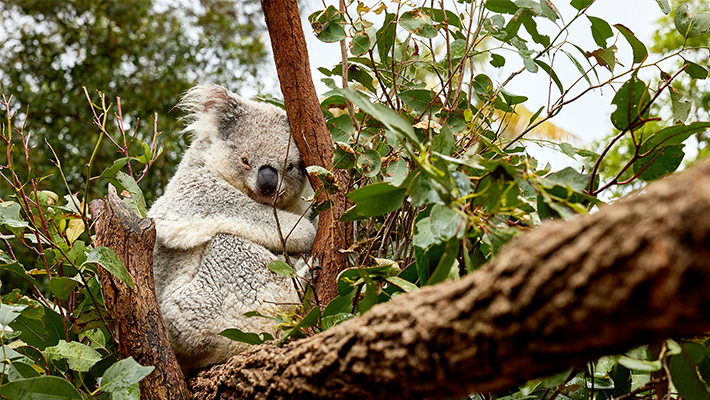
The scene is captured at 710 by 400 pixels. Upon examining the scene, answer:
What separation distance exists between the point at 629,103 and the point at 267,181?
1.29 metres

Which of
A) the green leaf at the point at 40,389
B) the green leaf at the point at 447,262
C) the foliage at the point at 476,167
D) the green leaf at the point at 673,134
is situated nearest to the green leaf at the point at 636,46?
the foliage at the point at 476,167

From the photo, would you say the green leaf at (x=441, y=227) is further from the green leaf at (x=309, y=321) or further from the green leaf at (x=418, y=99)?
the green leaf at (x=418, y=99)

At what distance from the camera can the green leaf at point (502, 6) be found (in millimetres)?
1391

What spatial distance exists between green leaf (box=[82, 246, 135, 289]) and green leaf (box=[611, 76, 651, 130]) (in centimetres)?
112

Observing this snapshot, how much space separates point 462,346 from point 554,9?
1.05 meters

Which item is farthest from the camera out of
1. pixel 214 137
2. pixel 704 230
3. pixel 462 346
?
pixel 214 137

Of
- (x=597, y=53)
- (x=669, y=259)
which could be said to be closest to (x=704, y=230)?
(x=669, y=259)

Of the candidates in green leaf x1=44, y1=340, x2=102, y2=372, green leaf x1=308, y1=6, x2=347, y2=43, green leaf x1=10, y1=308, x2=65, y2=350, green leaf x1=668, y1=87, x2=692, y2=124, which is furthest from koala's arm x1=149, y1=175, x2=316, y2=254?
green leaf x1=668, y1=87, x2=692, y2=124

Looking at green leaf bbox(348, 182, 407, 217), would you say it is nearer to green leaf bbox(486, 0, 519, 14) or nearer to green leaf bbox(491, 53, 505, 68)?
green leaf bbox(486, 0, 519, 14)

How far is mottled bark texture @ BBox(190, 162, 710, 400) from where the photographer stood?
17.6 inches

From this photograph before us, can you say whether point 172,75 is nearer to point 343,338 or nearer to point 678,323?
point 343,338

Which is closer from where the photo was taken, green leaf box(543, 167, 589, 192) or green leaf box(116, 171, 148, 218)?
green leaf box(543, 167, 589, 192)

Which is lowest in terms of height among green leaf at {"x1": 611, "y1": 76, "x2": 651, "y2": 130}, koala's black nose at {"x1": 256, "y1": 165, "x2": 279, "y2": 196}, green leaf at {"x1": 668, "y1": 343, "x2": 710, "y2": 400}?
green leaf at {"x1": 668, "y1": 343, "x2": 710, "y2": 400}

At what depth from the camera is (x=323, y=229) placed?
1.59 m
